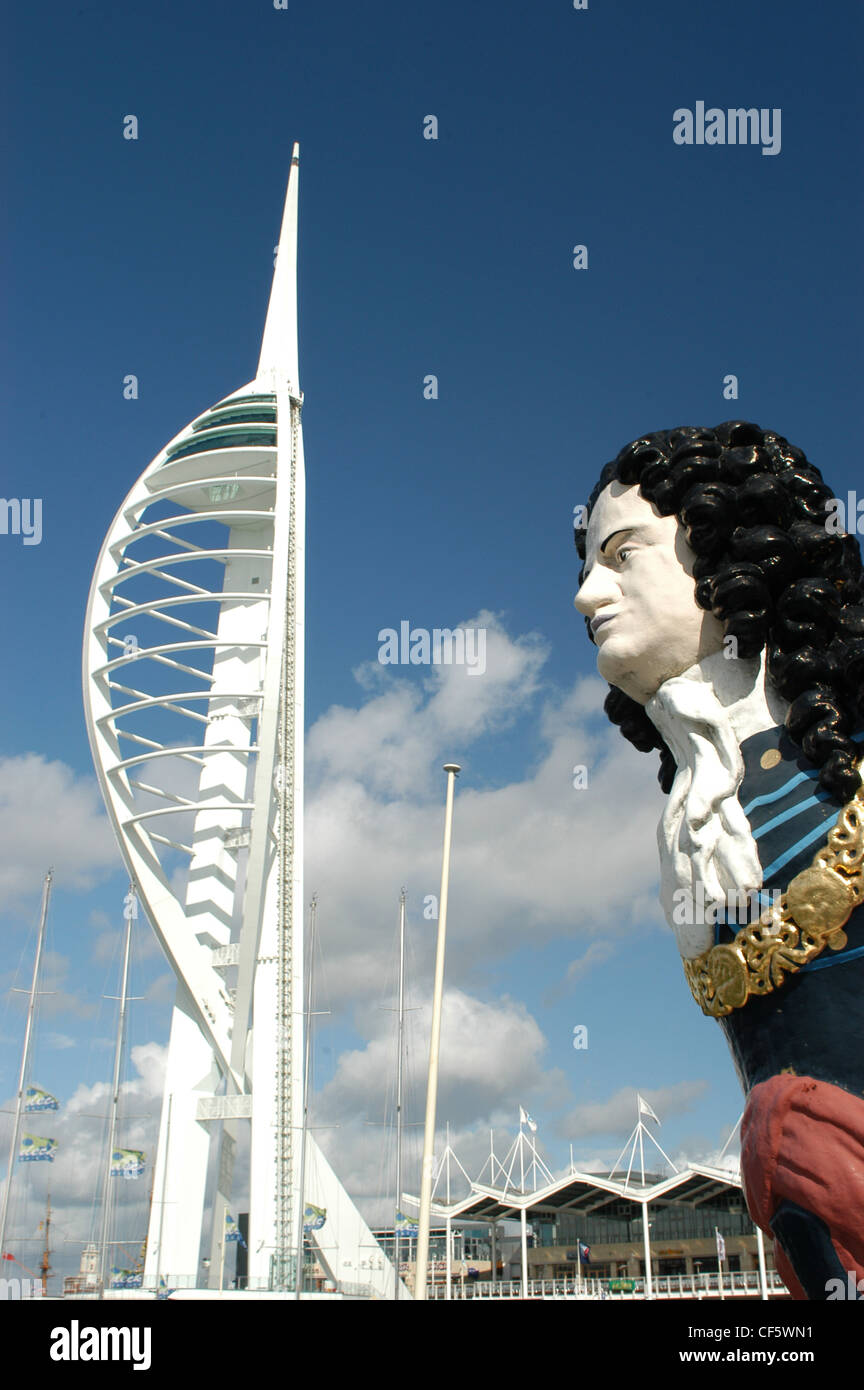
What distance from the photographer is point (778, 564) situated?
5.34m

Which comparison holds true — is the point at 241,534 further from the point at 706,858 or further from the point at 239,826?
the point at 706,858

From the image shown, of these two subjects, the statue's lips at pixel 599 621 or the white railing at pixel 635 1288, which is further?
the white railing at pixel 635 1288

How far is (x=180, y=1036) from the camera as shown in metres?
30.4

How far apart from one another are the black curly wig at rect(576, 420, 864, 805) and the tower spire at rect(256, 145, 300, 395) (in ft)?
109

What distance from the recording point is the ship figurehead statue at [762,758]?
14.4ft

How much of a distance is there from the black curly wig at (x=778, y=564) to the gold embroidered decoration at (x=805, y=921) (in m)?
0.22

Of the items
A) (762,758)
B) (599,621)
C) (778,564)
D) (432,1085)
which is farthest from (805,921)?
(432,1085)

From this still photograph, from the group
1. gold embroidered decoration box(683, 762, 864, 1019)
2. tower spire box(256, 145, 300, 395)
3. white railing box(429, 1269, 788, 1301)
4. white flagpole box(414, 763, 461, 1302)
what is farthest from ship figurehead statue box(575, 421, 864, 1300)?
white railing box(429, 1269, 788, 1301)

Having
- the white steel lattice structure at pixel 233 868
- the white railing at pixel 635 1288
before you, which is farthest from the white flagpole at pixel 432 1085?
the white railing at pixel 635 1288

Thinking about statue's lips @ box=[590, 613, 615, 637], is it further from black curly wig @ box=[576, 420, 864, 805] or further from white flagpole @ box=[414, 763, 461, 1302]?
white flagpole @ box=[414, 763, 461, 1302]

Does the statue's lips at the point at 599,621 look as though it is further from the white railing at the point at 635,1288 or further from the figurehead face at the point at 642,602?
the white railing at the point at 635,1288

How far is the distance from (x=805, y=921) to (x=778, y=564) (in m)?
1.73
